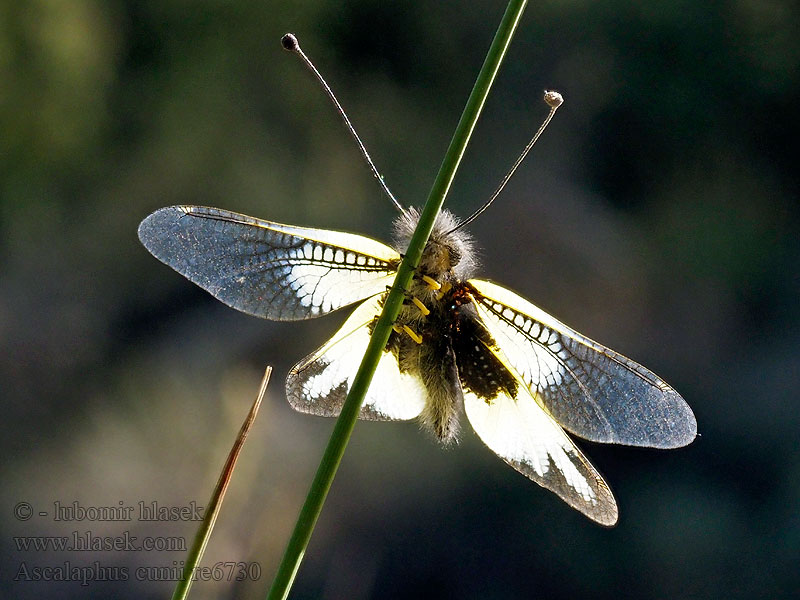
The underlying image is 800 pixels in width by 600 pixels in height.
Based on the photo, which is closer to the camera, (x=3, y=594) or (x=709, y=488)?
(x=3, y=594)

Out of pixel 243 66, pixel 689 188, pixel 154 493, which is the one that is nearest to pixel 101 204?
pixel 243 66

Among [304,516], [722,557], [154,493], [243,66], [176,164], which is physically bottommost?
[154,493]

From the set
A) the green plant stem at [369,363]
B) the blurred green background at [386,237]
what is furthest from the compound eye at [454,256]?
the blurred green background at [386,237]

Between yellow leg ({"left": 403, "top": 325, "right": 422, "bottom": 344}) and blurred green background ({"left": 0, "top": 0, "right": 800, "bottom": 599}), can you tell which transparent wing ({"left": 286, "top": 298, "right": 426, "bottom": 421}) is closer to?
yellow leg ({"left": 403, "top": 325, "right": 422, "bottom": 344})

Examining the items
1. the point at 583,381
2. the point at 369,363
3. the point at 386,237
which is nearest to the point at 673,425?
the point at 583,381

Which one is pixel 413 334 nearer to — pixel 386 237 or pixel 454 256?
pixel 454 256

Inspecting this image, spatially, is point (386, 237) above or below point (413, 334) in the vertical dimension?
above

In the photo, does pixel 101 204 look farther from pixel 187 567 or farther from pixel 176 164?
A: pixel 187 567
